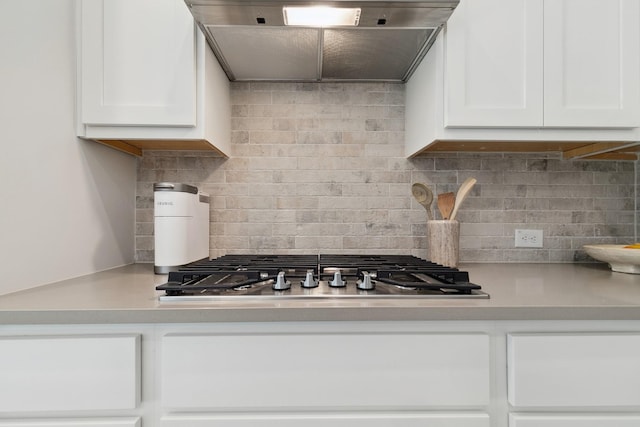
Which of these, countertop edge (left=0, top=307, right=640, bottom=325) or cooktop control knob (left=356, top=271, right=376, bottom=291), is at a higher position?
cooktop control knob (left=356, top=271, right=376, bottom=291)

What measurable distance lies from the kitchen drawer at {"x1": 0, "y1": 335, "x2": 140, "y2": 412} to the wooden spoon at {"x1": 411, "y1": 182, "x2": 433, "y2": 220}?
114 centimetres

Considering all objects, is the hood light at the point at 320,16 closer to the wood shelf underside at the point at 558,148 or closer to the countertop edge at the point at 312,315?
the wood shelf underside at the point at 558,148

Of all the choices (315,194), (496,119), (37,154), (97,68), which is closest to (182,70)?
(97,68)

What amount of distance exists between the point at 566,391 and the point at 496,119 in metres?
0.84

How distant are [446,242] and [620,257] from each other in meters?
0.60

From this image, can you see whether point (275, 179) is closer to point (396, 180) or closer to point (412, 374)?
point (396, 180)

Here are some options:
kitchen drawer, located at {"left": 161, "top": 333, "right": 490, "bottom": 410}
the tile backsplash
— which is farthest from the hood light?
kitchen drawer, located at {"left": 161, "top": 333, "right": 490, "bottom": 410}

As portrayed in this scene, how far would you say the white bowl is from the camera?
129 centimetres

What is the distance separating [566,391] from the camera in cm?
85

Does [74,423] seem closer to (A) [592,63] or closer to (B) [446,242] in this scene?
(B) [446,242]

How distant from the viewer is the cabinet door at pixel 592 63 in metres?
1.25

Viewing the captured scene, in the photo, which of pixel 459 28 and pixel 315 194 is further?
pixel 315 194

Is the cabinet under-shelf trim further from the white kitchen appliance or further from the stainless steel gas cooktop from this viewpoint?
the stainless steel gas cooktop

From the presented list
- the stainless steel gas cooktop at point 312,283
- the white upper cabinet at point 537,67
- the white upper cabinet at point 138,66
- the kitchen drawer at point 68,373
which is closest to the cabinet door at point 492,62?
the white upper cabinet at point 537,67
